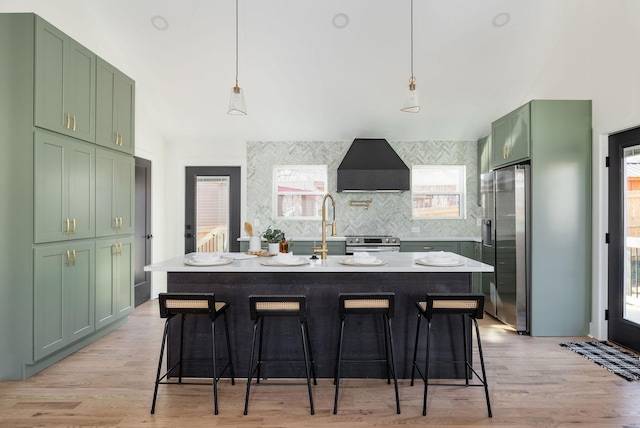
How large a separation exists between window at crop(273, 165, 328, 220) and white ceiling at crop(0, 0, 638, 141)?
2.10ft

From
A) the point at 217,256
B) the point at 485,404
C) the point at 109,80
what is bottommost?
the point at 485,404

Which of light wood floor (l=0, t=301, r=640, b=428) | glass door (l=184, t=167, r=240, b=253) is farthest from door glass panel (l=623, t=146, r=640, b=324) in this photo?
glass door (l=184, t=167, r=240, b=253)

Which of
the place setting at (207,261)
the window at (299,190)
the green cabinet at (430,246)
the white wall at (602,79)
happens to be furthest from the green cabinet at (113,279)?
the white wall at (602,79)

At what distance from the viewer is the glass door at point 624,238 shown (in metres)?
3.50

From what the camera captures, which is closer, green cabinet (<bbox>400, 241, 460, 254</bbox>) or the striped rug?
the striped rug

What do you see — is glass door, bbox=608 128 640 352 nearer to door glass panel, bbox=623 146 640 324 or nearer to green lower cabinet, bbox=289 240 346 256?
door glass panel, bbox=623 146 640 324

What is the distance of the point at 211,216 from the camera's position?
19.6 ft

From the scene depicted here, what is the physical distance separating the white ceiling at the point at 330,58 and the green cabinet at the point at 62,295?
2.10 metres

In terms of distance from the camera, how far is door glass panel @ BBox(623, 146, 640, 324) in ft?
11.5

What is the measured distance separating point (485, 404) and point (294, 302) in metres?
1.41

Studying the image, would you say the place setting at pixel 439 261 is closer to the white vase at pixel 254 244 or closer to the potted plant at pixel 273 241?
the potted plant at pixel 273 241

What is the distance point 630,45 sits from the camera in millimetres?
3443

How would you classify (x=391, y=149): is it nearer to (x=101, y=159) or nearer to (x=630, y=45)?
(x=630, y=45)

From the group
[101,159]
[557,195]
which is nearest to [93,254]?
[101,159]
